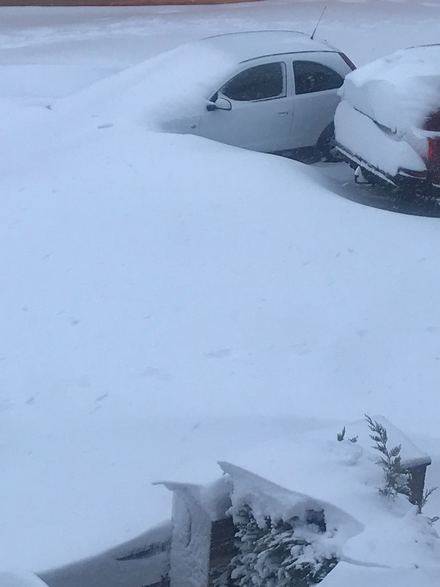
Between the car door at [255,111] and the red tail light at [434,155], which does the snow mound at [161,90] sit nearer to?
the car door at [255,111]

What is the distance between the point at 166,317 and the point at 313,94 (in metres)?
4.74

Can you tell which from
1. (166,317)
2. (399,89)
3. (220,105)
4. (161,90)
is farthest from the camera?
(161,90)

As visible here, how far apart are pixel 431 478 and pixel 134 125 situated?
4.94 metres

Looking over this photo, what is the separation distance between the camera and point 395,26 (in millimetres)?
17281

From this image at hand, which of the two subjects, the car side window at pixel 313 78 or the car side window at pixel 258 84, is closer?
the car side window at pixel 258 84

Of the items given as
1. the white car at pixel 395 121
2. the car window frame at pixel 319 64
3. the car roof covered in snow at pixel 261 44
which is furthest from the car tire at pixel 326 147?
the car roof covered in snow at pixel 261 44

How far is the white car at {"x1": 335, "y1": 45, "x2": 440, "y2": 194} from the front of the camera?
7.76 meters

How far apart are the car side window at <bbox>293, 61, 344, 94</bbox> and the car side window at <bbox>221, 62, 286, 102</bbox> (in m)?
0.20

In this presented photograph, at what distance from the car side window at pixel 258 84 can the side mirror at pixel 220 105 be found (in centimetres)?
15

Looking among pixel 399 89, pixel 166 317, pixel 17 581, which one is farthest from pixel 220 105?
pixel 17 581

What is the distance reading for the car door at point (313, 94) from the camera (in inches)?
376

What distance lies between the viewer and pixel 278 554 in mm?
2977

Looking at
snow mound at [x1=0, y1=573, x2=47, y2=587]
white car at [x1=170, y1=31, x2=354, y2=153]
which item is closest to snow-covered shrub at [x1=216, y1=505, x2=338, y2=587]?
snow mound at [x1=0, y1=573, x2=47, y2=587]

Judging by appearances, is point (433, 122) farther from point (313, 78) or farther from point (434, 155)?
point (313, 78)
